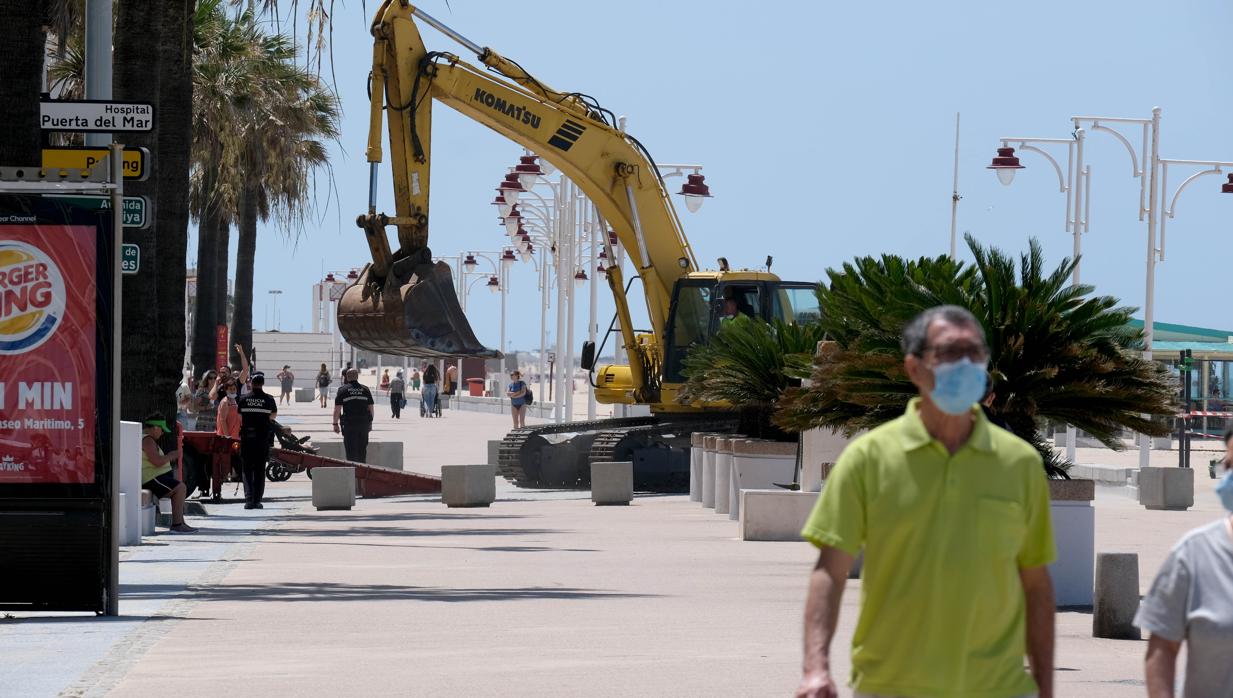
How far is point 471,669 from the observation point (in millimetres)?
10398

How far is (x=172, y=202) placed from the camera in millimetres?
23375

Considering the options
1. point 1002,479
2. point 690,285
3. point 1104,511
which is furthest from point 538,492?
point 1002,479

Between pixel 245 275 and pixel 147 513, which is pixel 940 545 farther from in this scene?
pixel 245 275

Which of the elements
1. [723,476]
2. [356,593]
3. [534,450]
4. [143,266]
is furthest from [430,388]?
[356,593]

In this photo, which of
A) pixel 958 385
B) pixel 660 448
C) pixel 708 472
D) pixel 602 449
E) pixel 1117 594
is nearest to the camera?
pixel 958 385

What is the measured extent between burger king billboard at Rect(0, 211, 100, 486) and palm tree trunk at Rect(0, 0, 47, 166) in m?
2.19

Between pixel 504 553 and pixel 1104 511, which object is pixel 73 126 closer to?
pixel 504 553

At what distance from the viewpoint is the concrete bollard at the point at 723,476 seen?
24828mm

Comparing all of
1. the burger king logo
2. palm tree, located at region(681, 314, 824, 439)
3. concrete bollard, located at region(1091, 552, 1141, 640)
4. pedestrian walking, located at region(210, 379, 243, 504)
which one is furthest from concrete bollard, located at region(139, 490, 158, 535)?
concrete bollard, located at region(1091, 552, 1141, 640)

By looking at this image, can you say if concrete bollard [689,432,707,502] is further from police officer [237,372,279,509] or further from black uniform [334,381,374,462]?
black uniform [334,381,374,462]

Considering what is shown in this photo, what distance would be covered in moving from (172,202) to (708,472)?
24.1ft

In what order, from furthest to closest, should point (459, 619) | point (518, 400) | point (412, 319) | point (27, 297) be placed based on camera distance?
point (518, 400), point (412, 319), point (459, 619), point (27, 297)

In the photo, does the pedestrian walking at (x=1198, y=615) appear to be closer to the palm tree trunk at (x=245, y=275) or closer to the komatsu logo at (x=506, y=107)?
the komatsu logo at (x=506, y=107)

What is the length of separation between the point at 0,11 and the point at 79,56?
19.8m
